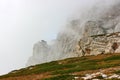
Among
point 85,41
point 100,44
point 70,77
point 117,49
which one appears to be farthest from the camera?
point 85,41

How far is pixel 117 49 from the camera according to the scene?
152 m

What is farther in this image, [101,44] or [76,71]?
[101,44]

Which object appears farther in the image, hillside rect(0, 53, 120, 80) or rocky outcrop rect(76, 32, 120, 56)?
rocky outcrop rect(76, 32, 120, 56)

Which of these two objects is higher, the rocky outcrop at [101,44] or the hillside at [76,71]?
the rocky outcrop at [101,44]

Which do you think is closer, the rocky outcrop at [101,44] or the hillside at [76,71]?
the hillside at [76,71]

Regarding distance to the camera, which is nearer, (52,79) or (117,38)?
(52,79)

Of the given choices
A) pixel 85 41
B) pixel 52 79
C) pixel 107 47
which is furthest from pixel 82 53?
pixel 52 79

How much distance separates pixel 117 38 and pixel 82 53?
1134 inches

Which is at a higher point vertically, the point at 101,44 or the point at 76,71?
the point at 101,44

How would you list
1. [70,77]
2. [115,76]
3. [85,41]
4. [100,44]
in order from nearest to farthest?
[115,76], [70,77], [100,44], [85,41]

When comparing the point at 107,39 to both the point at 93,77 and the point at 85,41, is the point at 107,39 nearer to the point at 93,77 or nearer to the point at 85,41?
the point at 85,41

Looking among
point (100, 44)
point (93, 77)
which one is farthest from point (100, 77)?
point (100, 44)

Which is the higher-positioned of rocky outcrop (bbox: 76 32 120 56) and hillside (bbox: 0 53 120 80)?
rocky outcrop (bbox: 76 32 120 56)

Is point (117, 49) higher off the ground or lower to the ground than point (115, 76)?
higher
